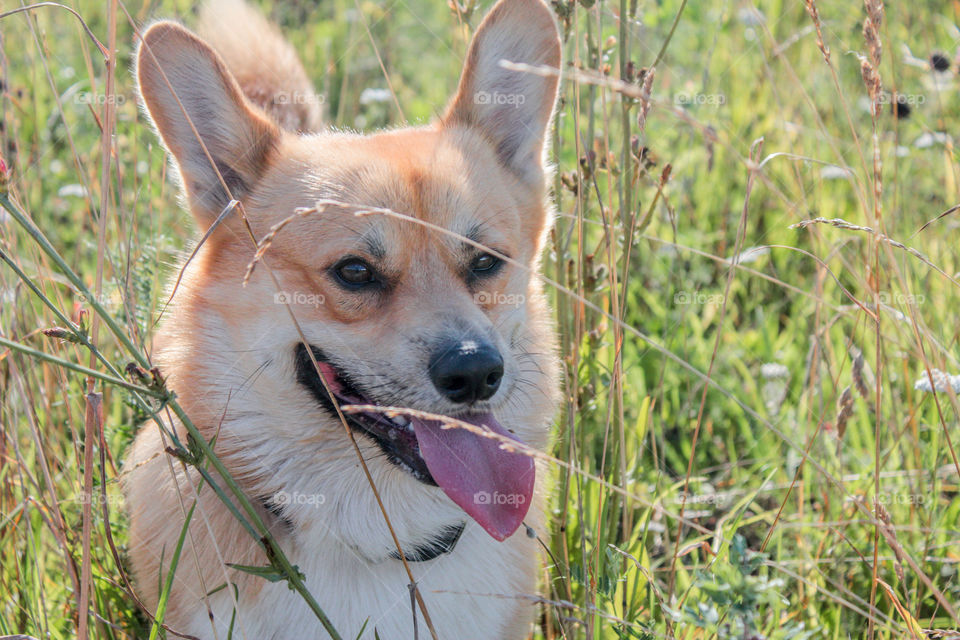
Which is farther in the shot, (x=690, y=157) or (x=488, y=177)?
Answer: (x=690, y=157)

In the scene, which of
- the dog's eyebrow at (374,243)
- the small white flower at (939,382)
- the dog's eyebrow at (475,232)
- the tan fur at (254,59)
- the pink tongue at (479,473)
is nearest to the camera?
the small white flower at (939,382)

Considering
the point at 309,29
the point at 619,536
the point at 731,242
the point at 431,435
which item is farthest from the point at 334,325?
the point at 309,29

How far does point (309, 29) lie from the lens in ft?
20.2

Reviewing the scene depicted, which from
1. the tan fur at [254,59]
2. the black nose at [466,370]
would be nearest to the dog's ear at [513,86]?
the black nose at [466,370]

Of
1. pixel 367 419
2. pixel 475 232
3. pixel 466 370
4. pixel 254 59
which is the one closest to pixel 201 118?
pixel 475 232

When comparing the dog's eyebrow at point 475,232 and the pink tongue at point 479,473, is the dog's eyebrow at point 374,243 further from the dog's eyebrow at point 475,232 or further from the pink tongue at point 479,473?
Result: the pink tongue at point 479,473

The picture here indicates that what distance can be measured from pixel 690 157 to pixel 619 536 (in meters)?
2.35

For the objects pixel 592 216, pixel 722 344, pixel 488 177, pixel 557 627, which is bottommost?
pixel 557 627

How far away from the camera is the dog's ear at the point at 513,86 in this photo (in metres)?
2.65

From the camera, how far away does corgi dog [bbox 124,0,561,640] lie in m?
2.29

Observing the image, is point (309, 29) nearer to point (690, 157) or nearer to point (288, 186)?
point (690, 157)

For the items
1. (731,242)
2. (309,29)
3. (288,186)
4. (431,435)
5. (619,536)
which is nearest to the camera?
(431,435)

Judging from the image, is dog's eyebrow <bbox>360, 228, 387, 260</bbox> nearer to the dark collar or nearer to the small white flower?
the dark collar

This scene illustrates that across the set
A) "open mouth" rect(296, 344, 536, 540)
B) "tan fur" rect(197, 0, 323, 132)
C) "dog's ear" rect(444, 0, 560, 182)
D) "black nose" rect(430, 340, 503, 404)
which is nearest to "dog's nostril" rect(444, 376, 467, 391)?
"black nose" rect(430, 340, 503, 404)
